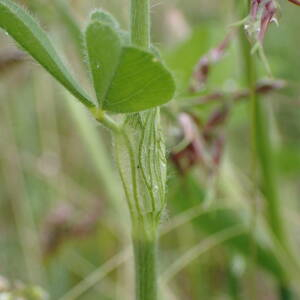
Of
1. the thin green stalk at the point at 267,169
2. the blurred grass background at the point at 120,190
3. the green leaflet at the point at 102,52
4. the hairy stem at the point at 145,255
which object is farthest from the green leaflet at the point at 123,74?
the thin green stalk at the point at 267,169

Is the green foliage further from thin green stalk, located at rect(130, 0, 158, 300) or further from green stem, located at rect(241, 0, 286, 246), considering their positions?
green stem, located at rect(241, 0, 286, 246)

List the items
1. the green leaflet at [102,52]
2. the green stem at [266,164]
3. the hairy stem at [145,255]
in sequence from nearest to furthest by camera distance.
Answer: the green leaflet at [102,52]
the hairy stem at [145,255]
the green stem at [266,164]

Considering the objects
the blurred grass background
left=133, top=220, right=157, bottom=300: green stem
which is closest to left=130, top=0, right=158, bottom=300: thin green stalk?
left=133, top=220, right=157, bottom=300: green stem

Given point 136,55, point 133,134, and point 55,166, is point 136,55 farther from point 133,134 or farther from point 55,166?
point 55,166

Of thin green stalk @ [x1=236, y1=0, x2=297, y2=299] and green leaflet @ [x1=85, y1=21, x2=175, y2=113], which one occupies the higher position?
green leaflet @ [x1=85, y1=21, x2=175, y2=113]

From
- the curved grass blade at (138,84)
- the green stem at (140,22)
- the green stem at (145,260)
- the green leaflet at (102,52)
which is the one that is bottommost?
the green stem at (145,260)

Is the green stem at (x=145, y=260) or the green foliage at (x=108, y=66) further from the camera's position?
the green stem at (x=145, y=260)

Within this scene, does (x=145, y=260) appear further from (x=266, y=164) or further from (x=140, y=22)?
(x=266, y=164)

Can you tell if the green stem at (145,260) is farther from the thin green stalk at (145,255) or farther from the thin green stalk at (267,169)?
the thin green stalk at (267,169)
